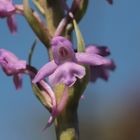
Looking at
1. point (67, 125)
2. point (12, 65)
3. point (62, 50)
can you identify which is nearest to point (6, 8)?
point (12, 65)

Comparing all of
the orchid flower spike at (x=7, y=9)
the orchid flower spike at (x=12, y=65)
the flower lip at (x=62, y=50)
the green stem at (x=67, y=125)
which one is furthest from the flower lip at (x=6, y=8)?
the green stem at (x=67, y=125)

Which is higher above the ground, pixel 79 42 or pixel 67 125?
pixel 79 42

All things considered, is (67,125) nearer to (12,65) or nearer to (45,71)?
(45,71)

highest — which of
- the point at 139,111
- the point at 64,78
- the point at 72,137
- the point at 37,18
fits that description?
the point at 37,18

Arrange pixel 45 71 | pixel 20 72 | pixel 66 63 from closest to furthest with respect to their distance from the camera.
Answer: pixel 45 71
pixel 66 63
pixel 20 72

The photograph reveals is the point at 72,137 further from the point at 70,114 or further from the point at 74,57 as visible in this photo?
the point at 74,57

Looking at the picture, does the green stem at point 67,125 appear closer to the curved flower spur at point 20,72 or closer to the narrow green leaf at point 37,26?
the curved flower spur at point 20,72

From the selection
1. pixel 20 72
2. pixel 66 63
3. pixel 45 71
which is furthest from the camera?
pixel 20 72

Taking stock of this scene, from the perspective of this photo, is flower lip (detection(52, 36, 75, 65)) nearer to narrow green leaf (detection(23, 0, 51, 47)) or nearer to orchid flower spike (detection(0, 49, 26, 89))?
narrow green leaf (detection(23, 0, 51, 47))

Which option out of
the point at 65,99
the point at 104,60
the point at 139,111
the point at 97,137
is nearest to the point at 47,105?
the point at 65,99
